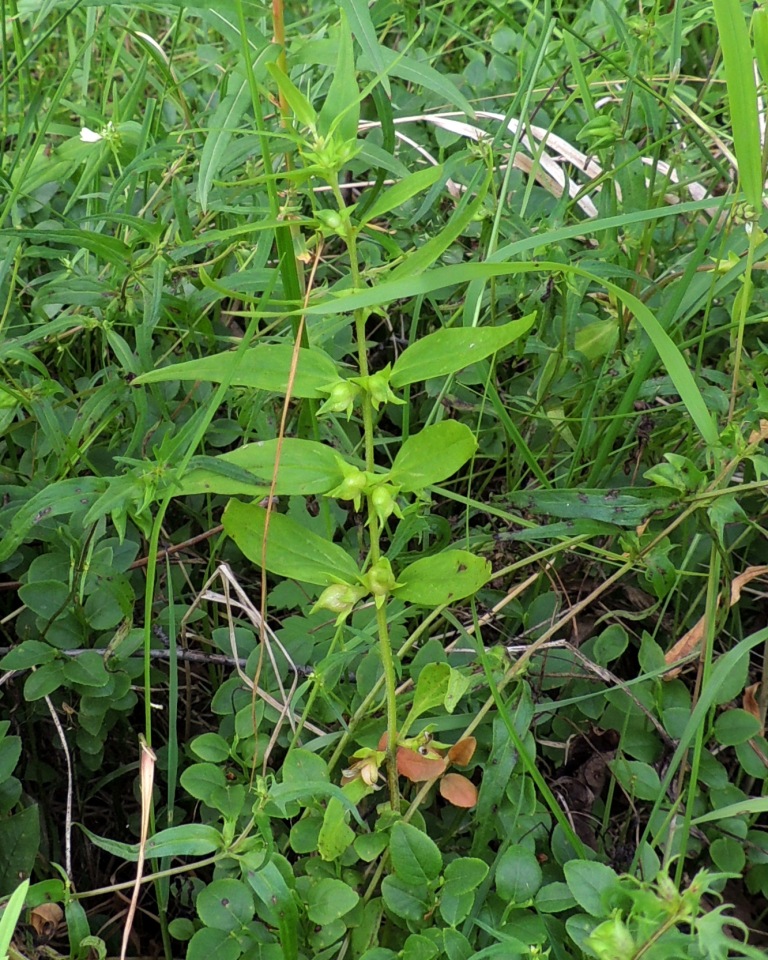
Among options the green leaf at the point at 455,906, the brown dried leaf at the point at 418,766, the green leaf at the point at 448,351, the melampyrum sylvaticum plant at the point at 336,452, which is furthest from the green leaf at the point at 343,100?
the green leaf at the point at 455,906

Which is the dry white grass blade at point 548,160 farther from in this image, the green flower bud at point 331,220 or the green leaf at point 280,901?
the green leaf at point 280,901

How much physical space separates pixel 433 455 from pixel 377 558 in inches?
4.7

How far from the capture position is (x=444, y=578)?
2.96 ft

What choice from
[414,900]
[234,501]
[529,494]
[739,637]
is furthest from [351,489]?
[739,637]

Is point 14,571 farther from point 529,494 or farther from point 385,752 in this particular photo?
point 529,494

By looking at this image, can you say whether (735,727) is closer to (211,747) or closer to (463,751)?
(463,751)

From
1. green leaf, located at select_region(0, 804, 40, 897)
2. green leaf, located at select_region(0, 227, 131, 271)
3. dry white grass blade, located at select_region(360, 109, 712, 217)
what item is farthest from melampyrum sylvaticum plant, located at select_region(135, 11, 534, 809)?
dry white grass blade, located at select_region(360, 109, 712, 217)

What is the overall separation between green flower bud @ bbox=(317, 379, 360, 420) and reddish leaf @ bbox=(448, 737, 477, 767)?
396mm

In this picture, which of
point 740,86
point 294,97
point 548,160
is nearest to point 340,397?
point 294,97

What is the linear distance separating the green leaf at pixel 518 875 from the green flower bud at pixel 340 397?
46 cm

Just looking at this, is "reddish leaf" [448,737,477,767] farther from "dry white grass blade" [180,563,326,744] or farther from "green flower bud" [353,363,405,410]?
"green flower bud" [353,363,405,410]

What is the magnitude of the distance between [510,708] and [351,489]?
35cm

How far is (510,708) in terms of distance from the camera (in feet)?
3.46

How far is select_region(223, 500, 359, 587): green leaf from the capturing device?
899 millimetres
